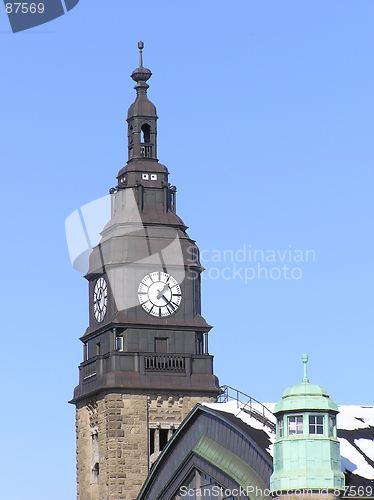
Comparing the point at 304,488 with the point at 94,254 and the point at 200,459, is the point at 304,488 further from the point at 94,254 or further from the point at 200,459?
the point at 94,254

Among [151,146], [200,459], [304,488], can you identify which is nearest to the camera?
[304,488]

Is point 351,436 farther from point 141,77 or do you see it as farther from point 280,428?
point 141,77

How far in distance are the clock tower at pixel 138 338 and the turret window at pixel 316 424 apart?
30231 mm

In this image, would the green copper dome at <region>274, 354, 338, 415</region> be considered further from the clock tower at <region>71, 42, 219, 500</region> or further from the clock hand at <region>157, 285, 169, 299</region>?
the clock hand at <region>157, 285, 169, 299</region>

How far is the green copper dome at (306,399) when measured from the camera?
8719 cm

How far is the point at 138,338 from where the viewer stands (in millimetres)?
118750

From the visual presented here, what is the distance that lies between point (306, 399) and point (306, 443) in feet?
6.12

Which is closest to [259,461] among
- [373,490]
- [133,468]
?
[373,490]

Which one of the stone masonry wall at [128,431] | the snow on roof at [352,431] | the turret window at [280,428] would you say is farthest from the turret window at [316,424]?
the stone masonry wall at [128,431]

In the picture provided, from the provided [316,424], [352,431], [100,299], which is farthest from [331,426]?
[100,299]

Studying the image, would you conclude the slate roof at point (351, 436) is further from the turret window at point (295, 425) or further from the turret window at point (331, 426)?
the turret window at point (295, 425)

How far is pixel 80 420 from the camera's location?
122500mm

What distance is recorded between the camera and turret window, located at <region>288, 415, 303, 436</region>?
3442 inches

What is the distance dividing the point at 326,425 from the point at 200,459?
14.1 metres
